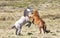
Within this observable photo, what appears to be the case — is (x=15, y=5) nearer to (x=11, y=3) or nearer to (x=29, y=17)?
(x=11, y=3)

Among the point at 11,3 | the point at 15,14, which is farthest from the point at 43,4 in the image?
the point at 15,14

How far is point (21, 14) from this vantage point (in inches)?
683

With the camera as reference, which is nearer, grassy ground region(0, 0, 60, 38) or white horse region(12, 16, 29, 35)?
white horse region(12, 16, 29, 35)

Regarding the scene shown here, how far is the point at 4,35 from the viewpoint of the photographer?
11492 millimetres

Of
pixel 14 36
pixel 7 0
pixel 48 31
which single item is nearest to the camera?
pixel 14 36

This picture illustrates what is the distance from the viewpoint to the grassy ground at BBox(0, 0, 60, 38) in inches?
459

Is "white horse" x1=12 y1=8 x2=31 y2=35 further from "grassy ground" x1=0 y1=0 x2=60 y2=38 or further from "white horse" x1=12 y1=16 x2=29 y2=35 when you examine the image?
"grassy ground" x1=0 y1=0 x2=60 y2=38

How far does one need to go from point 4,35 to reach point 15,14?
235 inches

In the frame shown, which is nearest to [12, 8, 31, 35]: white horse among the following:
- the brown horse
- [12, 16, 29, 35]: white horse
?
[12, 16, 29, 35]: white horse

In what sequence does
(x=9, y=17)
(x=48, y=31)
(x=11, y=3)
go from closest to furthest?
(x=48, y=31) < (x=9, y=17) < (x=11, y=3)

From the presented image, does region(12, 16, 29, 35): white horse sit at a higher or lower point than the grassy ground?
higher

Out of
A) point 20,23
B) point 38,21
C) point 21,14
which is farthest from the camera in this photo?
point 21,14

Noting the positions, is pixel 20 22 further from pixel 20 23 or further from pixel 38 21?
pixel 38 21

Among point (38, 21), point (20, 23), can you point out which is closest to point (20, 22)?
point (20, 23)
